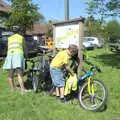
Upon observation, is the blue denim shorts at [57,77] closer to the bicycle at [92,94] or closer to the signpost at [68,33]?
the bicycle at [92,94]

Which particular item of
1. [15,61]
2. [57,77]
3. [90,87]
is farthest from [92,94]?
[15,61]

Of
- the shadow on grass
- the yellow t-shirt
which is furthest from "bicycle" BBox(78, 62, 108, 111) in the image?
the shadow on grass

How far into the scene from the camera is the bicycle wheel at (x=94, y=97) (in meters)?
8.39

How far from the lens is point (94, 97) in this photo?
8.59m

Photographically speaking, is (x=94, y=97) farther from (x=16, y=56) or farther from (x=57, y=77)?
(x=16, y=56)

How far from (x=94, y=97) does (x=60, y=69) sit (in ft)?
3.84

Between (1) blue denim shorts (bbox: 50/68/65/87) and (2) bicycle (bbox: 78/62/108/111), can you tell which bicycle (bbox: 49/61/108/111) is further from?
(1) blue denim shorts (bbox: 50/68/65/87)

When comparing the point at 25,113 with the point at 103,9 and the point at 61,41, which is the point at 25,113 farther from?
the point at 103,9

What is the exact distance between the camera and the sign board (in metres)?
10.8

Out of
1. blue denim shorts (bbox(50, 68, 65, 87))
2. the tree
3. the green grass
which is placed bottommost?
the green grass

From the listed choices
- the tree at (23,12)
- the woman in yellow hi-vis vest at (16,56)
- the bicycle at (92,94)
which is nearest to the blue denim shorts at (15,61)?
the woman in yellow hi-vis vest at (16,56)

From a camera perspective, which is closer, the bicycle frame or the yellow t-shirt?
the bicycle frame

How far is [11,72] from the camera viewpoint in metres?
10.6

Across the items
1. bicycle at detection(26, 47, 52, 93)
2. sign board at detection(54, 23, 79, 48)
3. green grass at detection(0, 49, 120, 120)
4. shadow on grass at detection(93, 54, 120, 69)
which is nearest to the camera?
green grass at detection(0, 49, 120, 120)
